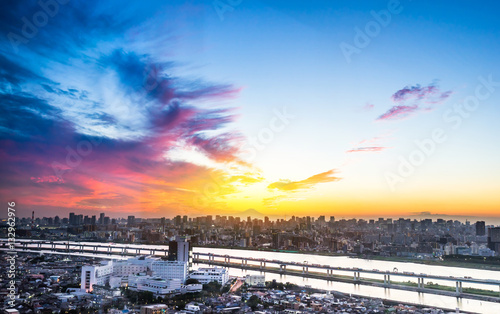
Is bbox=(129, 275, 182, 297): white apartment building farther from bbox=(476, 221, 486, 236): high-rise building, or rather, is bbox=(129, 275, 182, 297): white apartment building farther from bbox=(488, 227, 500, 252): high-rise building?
bbox=(476, 221, 486, 236): high-rise building

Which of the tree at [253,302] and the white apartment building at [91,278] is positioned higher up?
the white apartment building at [91,278]

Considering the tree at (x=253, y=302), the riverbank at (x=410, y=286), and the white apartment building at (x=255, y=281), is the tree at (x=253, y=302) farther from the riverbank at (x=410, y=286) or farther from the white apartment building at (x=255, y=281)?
the riverbank at (x=410, y=286)

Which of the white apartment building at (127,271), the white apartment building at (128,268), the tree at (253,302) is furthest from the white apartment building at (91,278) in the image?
the tree at (253,302)

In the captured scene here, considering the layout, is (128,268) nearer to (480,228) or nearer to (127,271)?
(127,271)

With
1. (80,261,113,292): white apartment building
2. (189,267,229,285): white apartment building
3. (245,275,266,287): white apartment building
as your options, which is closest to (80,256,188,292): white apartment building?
(80,261,113,292): white apartment building

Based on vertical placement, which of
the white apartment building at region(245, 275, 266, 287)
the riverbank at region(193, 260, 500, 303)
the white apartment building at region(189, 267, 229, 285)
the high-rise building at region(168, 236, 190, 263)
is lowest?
the riverbank at region(193, 260, 500, 303)

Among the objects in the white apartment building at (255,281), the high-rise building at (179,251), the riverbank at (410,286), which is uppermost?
the high-rise building at (179,251)

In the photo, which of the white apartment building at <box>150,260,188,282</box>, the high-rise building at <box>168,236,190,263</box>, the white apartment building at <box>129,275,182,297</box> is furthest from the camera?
the high-rise building at <box>168,236,190,263</box>

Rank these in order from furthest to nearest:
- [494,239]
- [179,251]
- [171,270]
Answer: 1. [494,239]
2. [179,251]
3. [171,270]

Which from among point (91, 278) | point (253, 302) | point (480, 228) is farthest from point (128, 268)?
point (480, 228)
